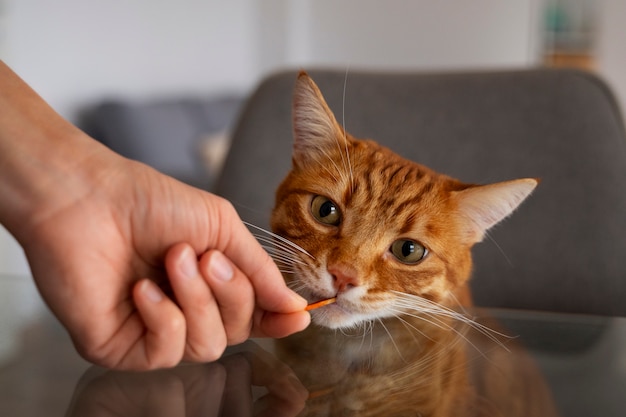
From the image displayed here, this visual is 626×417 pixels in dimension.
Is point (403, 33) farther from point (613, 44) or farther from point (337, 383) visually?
point (337, 383)

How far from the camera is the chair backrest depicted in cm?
154

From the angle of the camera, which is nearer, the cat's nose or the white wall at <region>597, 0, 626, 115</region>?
the cat's nose

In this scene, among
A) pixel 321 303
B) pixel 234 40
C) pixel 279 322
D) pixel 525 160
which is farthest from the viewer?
pixel 234 40

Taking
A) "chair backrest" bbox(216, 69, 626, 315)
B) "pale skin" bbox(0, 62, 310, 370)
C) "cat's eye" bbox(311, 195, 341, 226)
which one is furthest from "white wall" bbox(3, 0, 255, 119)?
"pale skin" bbox(0, 62, 310, 370)

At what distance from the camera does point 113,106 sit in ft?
14.4

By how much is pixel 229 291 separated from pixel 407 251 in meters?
0.38

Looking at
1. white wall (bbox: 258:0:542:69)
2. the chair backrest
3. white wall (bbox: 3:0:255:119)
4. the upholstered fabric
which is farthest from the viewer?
white wall (bbox: 258:0:542:69)

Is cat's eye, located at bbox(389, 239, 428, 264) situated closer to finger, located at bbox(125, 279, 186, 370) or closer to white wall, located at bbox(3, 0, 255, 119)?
finger, located at bbox(125, 279, 186, 370)

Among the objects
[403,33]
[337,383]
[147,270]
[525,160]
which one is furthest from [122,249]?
[403,33]

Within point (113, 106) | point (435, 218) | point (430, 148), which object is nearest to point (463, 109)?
point (430, 148)

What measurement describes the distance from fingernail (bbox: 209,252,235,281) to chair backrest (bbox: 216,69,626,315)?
659mm

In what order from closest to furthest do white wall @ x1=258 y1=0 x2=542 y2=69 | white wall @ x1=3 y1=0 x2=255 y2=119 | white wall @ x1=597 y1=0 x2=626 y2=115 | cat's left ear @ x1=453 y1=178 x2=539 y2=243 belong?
cat's left ear @ x1=453 y1=178 x2=539 y2=243
white wall @ x1=3 y1=0 x2=255 y2=119
white wall @ x1=597 y1=0 x2=626 y2=115
white wall @ x1=258 y1=0 x2=542 y2=69

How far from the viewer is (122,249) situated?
2.70ft

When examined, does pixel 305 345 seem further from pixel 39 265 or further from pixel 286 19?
pixel 286 19
